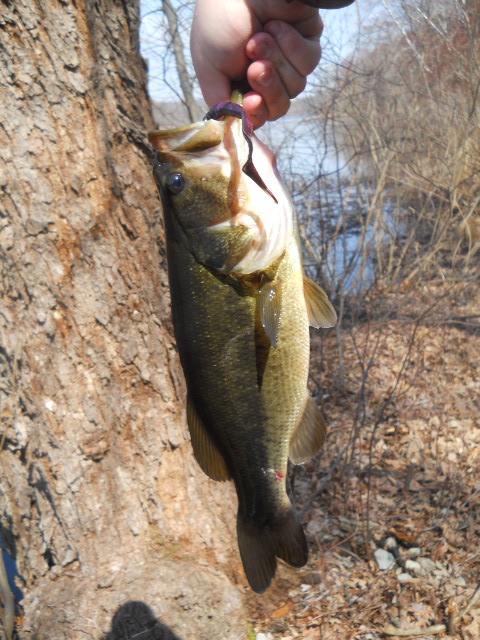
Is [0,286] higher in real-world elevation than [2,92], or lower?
lower

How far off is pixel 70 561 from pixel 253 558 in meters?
1.42

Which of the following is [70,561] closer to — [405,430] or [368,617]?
[368,617]

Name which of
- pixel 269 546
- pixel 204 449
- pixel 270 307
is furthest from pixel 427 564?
pixel 270 307

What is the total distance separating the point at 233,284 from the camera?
1.53 metres

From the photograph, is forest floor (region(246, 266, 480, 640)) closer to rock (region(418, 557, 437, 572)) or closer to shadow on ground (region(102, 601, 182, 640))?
rock (region(418, 557, 437, 572))

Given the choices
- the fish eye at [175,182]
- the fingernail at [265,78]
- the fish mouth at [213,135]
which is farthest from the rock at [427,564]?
the fingernail at [265,78]

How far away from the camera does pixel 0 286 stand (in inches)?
99.3

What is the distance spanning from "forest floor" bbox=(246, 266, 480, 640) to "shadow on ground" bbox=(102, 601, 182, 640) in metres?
0.65

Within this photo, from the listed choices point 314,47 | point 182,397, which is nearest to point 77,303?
point 182,397

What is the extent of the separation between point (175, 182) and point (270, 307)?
1.51 ft

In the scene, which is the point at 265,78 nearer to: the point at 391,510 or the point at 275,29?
the point at 275,29

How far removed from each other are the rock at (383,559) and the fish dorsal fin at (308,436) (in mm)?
2131

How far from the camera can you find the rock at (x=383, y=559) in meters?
3.39

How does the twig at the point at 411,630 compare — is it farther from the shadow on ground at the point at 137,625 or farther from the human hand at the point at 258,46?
the human hand at the point at 258,46
